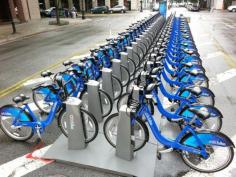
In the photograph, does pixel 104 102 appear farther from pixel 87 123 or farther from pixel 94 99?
pixel 87 123

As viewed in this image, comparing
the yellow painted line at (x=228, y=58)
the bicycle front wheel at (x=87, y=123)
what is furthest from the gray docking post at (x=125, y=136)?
the yellow painted line at (x=228, y=58)

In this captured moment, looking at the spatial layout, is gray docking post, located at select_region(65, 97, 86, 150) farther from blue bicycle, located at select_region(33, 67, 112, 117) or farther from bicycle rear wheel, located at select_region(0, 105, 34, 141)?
blue bicycle, located at select_region(33, 67, 112, 117)

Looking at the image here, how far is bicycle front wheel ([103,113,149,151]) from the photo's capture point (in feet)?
12.6

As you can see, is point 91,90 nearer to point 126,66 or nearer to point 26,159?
point 26,159

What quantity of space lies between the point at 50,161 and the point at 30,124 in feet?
2.65

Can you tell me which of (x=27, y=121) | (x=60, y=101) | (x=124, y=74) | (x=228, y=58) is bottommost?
(x=228, y=58)

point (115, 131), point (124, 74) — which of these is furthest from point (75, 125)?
point (124, 74)

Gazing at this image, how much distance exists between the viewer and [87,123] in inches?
176

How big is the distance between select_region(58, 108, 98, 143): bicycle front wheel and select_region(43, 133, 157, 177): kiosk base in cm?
19

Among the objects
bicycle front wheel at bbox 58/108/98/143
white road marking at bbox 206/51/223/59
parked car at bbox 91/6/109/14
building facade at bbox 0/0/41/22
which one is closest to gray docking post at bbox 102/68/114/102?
bicycle front wheel at bbox 58/108/98/143

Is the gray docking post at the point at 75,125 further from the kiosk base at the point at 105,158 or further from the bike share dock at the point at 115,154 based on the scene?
the kiosk base at the point at 105,158

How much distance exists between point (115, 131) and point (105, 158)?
49cm

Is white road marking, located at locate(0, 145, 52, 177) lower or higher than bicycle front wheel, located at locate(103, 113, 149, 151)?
lower

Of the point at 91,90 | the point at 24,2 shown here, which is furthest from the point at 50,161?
the point at 24,2
